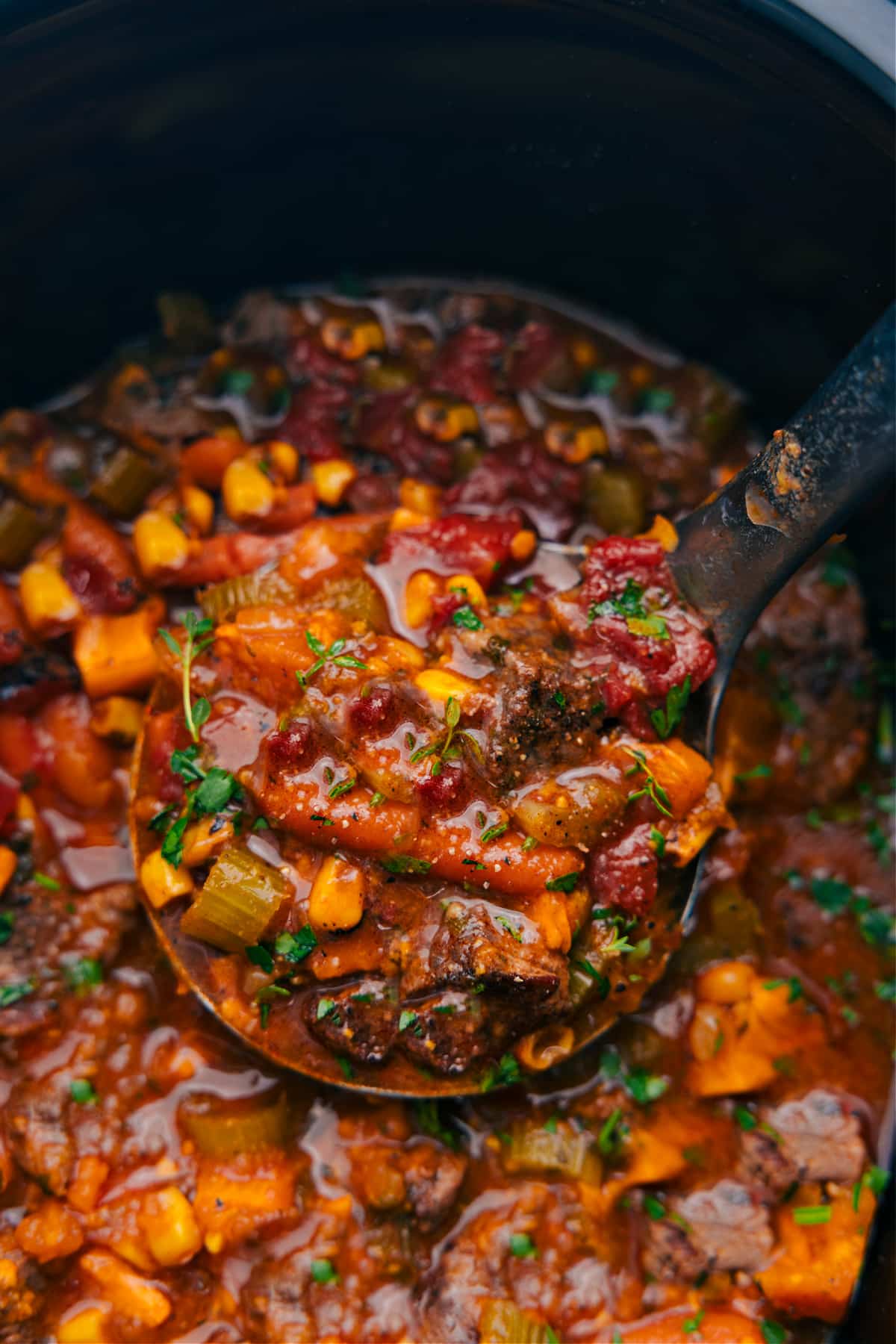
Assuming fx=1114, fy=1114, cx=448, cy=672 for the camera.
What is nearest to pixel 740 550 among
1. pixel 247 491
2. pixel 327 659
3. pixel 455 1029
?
pixel 327 659

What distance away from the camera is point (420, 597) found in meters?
4.05

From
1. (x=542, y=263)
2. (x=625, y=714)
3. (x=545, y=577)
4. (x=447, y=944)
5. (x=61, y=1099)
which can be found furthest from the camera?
(x=542, y=263)

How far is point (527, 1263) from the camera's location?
13.7ft

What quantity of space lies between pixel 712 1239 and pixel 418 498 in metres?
3.10

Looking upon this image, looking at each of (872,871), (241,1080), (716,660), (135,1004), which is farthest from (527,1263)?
(716,660)

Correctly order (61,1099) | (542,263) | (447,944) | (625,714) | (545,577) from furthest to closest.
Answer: (542,263) < (545,577) < (61,1099) < (625,714) < (447,944)

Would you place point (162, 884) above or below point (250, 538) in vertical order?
below

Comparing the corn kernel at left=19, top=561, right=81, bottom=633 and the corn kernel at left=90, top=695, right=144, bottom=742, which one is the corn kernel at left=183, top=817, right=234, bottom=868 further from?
the corn kernel at left=19, top=561, right=81, bottom=633

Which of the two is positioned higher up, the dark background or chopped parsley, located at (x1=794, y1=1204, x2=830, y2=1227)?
the dark background

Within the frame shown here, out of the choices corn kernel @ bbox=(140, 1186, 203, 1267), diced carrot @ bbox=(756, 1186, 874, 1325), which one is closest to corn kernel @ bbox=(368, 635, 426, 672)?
corn kernel @ bbox=(140, 1186, 203, 1267)

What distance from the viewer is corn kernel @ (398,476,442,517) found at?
15.2 ft

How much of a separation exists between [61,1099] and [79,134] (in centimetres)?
353

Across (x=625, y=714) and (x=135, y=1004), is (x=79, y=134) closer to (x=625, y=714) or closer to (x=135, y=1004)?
(x=625, y=714)

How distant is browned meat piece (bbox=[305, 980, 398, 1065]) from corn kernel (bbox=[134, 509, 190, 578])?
1.81 metres
